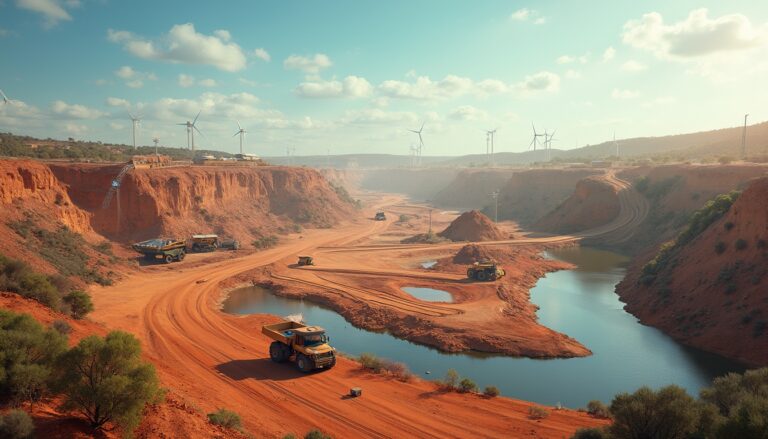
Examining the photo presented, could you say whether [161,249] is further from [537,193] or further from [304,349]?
[537,193]

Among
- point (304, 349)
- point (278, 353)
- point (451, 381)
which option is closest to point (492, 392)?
point (451, 381)

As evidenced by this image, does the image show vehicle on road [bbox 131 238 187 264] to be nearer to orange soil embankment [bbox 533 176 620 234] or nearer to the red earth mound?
the red earth mound

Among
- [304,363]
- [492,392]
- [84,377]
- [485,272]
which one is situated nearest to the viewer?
[84,377]

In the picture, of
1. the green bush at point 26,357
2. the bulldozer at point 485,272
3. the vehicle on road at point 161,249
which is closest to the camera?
the green bush at point 26,357

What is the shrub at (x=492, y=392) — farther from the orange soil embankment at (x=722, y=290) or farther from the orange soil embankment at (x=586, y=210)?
the orange soil embankment at (x=586, y=210)

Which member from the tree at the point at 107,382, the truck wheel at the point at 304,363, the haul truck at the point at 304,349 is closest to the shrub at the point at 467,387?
the haul truck at the point at 304,349

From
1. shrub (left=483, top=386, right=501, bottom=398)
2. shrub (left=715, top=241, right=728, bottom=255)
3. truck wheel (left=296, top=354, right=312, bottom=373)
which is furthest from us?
shrub (left=715, top=241, right=728, bottom=255)

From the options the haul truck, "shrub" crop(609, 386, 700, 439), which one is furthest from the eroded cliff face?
"shrub" crop(609, 386, 700, 439)
